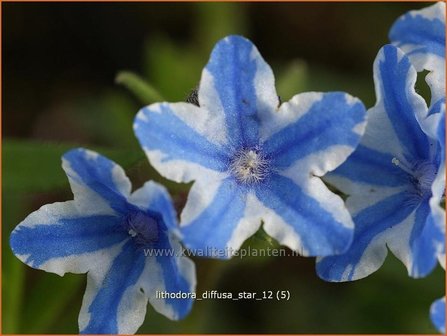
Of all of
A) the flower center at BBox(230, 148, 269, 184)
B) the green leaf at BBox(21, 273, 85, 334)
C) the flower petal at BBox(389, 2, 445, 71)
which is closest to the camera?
the flower center at BBox(230, 148, 269, 184)

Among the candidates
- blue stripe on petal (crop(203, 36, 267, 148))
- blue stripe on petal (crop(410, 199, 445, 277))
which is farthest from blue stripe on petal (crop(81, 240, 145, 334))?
blue stripe on petal (crop(410, 199, 445, 277))

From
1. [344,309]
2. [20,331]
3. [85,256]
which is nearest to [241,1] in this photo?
[344,309]

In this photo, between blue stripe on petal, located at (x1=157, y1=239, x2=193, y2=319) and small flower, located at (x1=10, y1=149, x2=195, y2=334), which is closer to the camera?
blue stripe on petal, located at (x1=157, y1=239, x2=193, y2=319)

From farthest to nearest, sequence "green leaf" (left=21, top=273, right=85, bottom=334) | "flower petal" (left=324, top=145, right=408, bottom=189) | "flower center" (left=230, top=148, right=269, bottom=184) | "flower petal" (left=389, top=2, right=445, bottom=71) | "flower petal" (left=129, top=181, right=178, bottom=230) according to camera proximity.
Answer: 1. "green leaf" (left=21, top=273, right=85, bottom=334)
2. "flower petal" (left=389, top=2, right=445, bottom=71)
3. "flower petal" (left=324, top=145, right=408, bottom=189)
4. "flower center" (left=230, top=148, right=269, bottom=184)
5. "flower petal" (left=129, top=181, right=178, bottom=230)

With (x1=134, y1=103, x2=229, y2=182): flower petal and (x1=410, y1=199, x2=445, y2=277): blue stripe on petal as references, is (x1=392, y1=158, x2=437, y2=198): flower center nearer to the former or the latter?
(x1=410, y1=199, x2=445, y2=277): blue stripe on petal

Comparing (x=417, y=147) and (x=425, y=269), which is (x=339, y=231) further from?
(x=417, y=147)

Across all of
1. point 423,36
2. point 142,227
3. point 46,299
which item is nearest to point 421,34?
point 423,36
